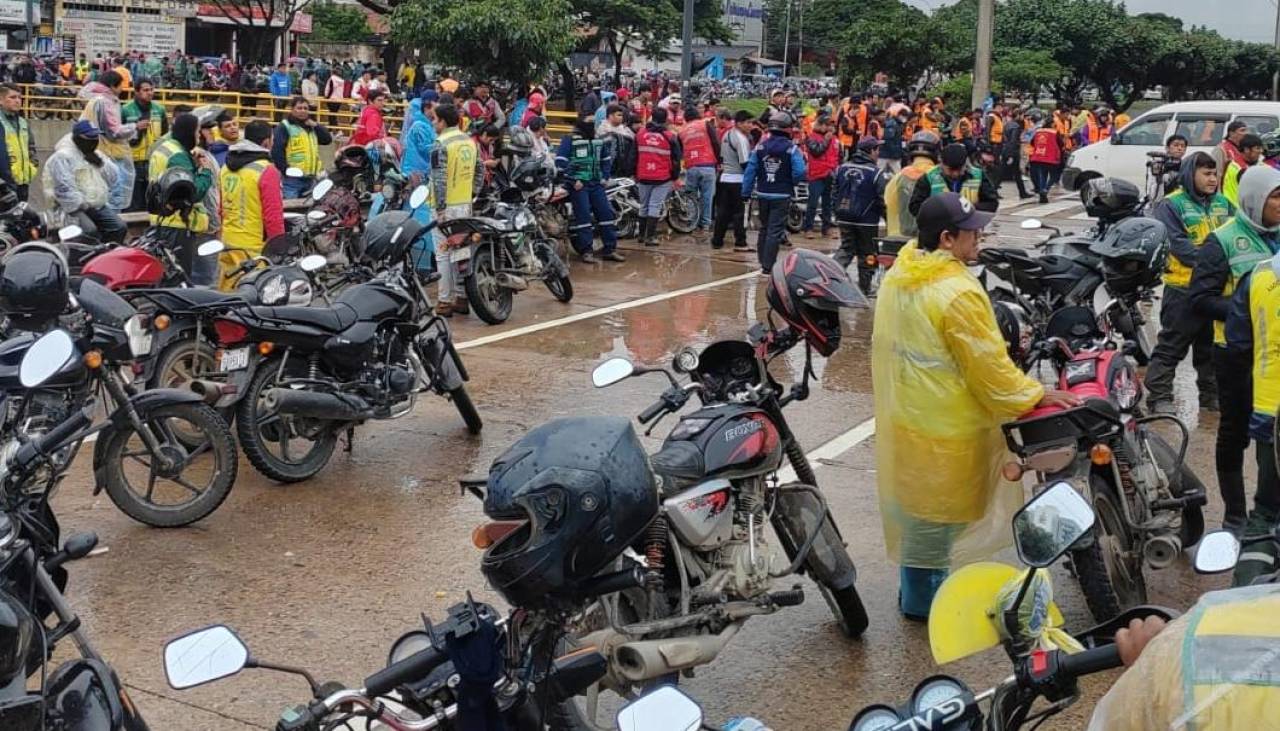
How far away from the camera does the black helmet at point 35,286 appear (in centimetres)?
612

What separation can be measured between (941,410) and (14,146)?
10165mm

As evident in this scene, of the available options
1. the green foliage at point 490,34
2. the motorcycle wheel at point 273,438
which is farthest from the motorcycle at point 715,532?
the green foliage at point 490,34

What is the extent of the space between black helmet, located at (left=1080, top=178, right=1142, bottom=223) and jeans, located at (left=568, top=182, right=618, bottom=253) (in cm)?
614

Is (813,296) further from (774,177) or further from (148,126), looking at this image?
(148,126)

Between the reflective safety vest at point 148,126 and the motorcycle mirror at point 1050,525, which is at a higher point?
the reflective safety vest at point 148,126

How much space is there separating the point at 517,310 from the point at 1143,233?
5536 millimetres

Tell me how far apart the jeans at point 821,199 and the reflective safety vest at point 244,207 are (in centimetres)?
844

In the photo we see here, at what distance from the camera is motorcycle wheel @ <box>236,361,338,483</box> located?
6.64m

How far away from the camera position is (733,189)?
15.5 metres

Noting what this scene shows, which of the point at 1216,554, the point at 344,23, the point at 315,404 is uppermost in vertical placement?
the point at 344,23

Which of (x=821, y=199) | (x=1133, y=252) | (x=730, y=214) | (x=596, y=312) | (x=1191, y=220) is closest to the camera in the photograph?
(x=1133, y=252)

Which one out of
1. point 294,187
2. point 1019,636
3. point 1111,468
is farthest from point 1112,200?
point 294,187

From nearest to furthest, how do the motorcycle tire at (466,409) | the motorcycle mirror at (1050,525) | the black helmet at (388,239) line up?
1. the motorcycle mirror at (1050,525)
2. the motorcycle tire at (466,409)
3. the black helmet at (388,239)

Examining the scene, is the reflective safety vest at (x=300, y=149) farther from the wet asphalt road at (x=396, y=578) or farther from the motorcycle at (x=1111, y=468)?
the motorcycle at (x=1111, y=468)
